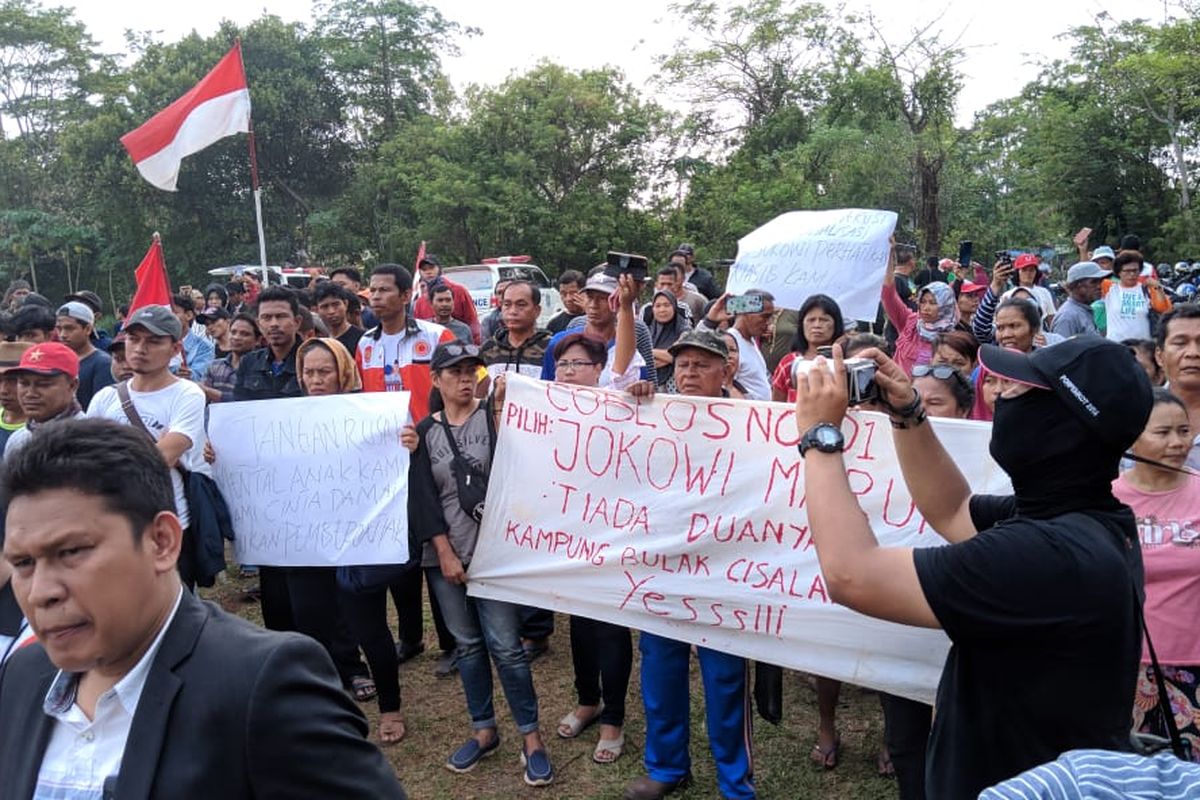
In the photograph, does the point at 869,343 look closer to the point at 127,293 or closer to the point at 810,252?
the point at 810,252

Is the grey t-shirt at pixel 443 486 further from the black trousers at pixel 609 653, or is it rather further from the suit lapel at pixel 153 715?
the suit lapel at pixel 153 715

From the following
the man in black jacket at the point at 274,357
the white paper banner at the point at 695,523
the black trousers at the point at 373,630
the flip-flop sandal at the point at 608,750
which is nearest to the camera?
the white paper banner at the point at 695,523

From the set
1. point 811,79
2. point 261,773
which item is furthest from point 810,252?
point 811,79

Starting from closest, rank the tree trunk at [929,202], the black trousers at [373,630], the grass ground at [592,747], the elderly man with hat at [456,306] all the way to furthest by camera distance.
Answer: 1. the grass ground at [592,747]
2. the black trousers at [373,630]
3. the elderly man with hat at [456,306]
4. the tree trunk at [929,202]

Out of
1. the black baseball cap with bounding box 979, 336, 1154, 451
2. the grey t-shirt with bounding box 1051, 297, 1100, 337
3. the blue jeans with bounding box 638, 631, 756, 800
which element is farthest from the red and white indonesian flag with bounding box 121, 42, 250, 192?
the black baseball cap with bounding box 979, 336, 1154, 451

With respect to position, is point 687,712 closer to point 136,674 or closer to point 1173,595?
point 1173,595

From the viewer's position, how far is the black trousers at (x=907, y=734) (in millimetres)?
3145

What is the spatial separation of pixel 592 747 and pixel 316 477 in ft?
6.21

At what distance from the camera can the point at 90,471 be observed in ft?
4.94

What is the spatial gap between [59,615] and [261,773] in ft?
1.34

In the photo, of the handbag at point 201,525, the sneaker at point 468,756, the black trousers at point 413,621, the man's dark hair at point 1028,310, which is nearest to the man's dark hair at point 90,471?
the sneaker at point 468,756

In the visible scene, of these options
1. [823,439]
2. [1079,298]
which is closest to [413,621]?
[823,439]

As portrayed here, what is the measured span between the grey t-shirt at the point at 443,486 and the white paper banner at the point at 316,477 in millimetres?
215

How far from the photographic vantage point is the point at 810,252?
6324mm
